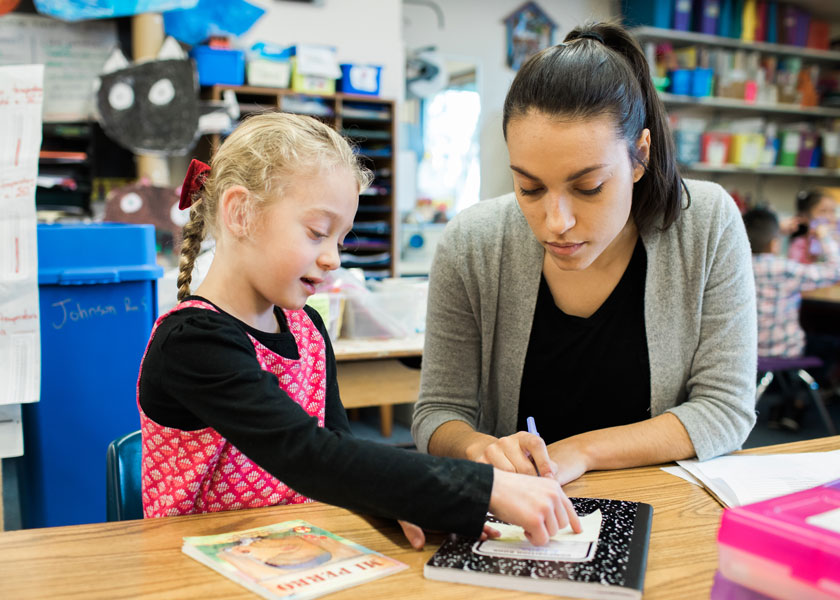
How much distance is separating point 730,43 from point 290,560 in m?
5.84

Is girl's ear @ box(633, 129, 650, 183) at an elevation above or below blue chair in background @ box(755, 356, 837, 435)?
above

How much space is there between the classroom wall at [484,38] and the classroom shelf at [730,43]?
0.34 m

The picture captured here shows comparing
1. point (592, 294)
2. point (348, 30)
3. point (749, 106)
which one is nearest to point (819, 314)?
point (749, 106)

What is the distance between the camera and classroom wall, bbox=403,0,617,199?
5.11m

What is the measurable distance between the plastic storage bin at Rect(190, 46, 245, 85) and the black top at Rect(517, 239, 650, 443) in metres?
3.13

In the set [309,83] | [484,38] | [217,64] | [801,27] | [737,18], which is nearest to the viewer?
[217,64]

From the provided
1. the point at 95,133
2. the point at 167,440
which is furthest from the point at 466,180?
the point at 167,440

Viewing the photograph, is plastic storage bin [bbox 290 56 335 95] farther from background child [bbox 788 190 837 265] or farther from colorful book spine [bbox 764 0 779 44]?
colorful book spine [bbox 764 0 779 44]

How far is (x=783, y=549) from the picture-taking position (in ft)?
1.82

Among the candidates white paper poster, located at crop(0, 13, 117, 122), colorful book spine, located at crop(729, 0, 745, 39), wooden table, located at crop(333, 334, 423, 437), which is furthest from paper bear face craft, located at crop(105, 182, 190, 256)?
colorful book spine, located at crop(729, 0, 745, 39)

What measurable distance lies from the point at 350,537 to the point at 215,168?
1.72 feet

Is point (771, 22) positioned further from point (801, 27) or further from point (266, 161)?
point (266, 161)

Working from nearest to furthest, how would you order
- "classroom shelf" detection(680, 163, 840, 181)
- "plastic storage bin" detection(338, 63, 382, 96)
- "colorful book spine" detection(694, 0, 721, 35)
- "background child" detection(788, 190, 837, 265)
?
"plastic storage bin" detection(338, 63, 382, 96) → "background child" detection(788, 190, 837, 265) → "colorful book spine" detection(694, 0, 721, 35) → "classroom shelf" detection(680, 163, 840, 181)

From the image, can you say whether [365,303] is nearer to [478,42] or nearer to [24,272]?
[24,272]
